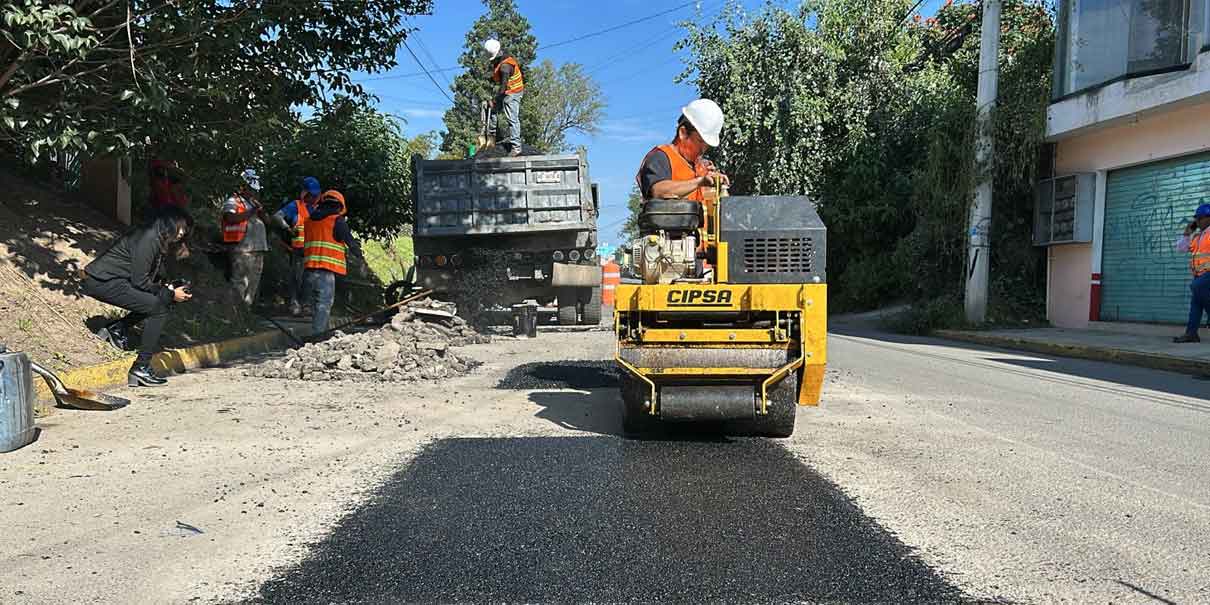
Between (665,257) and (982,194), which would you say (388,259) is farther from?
(665,257)

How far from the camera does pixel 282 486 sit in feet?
13.9

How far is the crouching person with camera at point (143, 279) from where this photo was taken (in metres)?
6.93

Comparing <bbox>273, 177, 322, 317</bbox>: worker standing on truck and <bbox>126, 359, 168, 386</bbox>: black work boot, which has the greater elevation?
<bbox>273, 177, 322, 317</bbox>: worker standing on truck

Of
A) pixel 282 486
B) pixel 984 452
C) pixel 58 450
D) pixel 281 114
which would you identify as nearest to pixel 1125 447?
pixel 984 452

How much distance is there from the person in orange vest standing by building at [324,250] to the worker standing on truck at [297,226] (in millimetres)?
1941

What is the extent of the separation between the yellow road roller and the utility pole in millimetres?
11124

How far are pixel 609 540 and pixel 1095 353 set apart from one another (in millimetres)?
10035

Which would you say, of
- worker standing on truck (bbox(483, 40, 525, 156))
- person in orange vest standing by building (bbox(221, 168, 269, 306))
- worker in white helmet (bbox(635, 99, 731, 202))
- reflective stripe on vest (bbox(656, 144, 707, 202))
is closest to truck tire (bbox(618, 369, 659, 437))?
worker in white helmet (bbox(635, 99, 731, 202))

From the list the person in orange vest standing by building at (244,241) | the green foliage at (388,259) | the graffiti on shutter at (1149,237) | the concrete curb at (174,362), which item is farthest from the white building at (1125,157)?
the green foliage at (388,259)

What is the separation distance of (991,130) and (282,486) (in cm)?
1411

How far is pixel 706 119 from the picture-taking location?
18.0 ft

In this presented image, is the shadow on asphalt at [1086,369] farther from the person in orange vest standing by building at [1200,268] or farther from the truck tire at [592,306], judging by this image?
the truck tire at [592,306]

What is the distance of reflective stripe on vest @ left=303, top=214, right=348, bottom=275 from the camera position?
9023mm

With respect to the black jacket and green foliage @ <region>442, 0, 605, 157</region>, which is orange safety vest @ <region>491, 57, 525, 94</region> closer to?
the black jacket
